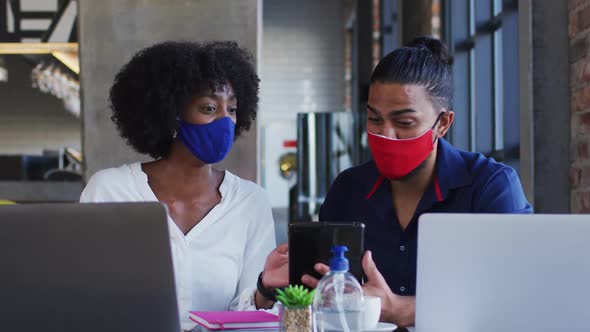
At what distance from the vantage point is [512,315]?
1.38 meters

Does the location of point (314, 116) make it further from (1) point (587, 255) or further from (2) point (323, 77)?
(2) point (323, 77)

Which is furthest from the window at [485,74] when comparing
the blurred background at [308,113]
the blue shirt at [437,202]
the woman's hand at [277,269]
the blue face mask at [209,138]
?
the woman's hand at [277,269]

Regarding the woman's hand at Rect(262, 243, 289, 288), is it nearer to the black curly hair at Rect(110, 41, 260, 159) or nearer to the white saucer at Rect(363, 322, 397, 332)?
the white saucer at Rect(363, 322, 397, 332)

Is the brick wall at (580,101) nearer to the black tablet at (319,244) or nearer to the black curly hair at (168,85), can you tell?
the black curly hair at (168,85)

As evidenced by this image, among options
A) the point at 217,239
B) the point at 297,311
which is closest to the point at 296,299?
the point at 297,311

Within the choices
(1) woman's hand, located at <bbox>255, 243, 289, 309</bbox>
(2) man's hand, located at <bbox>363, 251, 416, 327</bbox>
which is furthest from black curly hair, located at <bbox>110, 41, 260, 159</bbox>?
(2) man's hand, located at <bbox>363, 251, 416, 327</bbox>

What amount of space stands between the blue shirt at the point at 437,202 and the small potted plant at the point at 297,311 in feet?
2.30

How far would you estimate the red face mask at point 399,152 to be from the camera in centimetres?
211

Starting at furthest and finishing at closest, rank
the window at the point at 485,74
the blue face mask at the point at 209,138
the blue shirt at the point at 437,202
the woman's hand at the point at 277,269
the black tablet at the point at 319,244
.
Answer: the window at the point at 485,74 → the blue face mask at the point at 209,138 → the blue shirt at the point at 437,202 → the woman's hand at the point at 277,269 → the black tablet at the point at 319,244

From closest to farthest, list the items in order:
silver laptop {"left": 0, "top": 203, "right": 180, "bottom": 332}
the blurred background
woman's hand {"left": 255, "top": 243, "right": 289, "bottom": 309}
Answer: silver laptop {"left": 0, "top": 203, "right": 180, "bottom": 332}, woman's hand {"left": 255, "top": 243, "right": 289, "bottom": 309}, the blurred background

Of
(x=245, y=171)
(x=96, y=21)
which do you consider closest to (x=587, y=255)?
(x=245, y=171)

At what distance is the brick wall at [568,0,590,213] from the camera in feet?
8.31

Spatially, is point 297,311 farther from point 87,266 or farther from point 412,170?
point 412,170

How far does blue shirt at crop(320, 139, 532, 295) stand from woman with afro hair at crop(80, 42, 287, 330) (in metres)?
0.31
